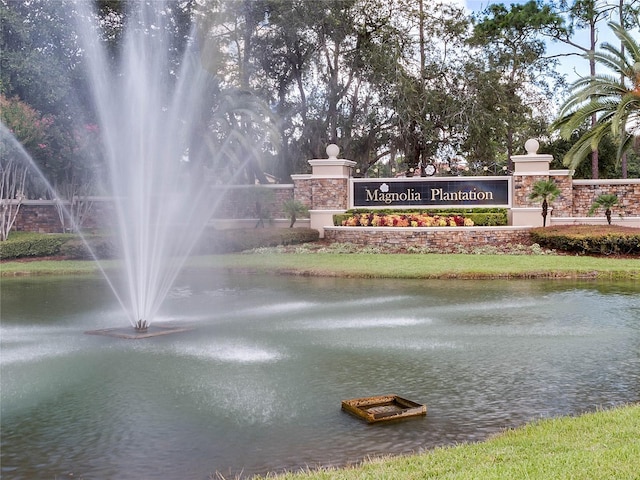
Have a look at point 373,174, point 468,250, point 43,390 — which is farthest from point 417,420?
point 373,174

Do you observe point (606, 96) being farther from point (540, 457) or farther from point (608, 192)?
point (540, 457)

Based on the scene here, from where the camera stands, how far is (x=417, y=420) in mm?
6824

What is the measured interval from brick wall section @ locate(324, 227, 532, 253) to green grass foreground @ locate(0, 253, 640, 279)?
237 cm

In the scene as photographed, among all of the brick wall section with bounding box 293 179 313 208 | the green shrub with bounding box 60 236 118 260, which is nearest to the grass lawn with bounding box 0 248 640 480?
the green shrub with bounding box 60 236 118 260

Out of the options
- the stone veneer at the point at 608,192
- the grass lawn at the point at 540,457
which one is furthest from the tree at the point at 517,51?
the grass lawn at the point at 540,457

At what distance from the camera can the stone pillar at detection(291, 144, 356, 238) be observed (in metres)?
28.5

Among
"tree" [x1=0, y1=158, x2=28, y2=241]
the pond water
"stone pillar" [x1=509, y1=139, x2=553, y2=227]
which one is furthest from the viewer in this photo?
"stone pillar" [x1=509, y1=139, x2=553, y2=227]

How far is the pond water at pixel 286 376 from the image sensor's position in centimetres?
614

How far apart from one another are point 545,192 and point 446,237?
12.1ft

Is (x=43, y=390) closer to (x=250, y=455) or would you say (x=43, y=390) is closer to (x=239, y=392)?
(x=239, y=392)

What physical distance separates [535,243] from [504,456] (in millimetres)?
20132

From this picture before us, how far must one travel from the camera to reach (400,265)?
19.7 m

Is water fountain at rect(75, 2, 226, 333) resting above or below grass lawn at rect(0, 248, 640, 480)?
above

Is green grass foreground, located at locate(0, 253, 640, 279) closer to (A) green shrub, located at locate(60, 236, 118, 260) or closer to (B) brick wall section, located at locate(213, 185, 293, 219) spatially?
(A) green shrub, located at locate(60, 236, 118, 260)
